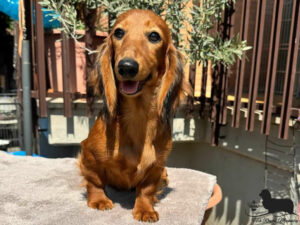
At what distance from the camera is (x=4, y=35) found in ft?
32.8

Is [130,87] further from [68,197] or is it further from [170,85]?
[68,197]

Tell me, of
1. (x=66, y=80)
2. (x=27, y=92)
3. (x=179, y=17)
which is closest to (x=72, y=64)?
(x=66, y=80)

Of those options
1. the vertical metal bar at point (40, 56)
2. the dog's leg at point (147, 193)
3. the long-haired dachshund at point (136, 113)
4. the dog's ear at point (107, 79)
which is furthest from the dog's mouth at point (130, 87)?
the vertical metal bar at point (40, 56)

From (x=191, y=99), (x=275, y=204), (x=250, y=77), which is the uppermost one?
(x=250, y=77)

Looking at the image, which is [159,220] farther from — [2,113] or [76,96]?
[2,113]

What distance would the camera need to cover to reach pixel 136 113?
1283mm

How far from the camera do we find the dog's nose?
989 mm

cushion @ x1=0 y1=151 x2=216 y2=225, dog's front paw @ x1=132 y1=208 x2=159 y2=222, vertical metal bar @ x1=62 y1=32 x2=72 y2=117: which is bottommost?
cushion @ x1=0 y1=151 x2=216 y2=225

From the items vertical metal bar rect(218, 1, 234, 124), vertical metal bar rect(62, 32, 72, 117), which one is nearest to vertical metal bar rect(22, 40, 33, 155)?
vertical metal bar rect(62, 32, 72, 117)

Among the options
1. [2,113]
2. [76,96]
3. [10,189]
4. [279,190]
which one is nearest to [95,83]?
[10,189]

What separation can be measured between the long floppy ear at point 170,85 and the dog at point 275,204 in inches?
62.9

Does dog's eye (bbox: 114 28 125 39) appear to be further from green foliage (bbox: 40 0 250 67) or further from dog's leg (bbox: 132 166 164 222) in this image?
green foliage (bbox: 40 0 250 67)

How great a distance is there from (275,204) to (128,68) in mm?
2005

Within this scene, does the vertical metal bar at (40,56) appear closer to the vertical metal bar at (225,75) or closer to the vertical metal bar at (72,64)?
the vertical metal bar at (72,64)
